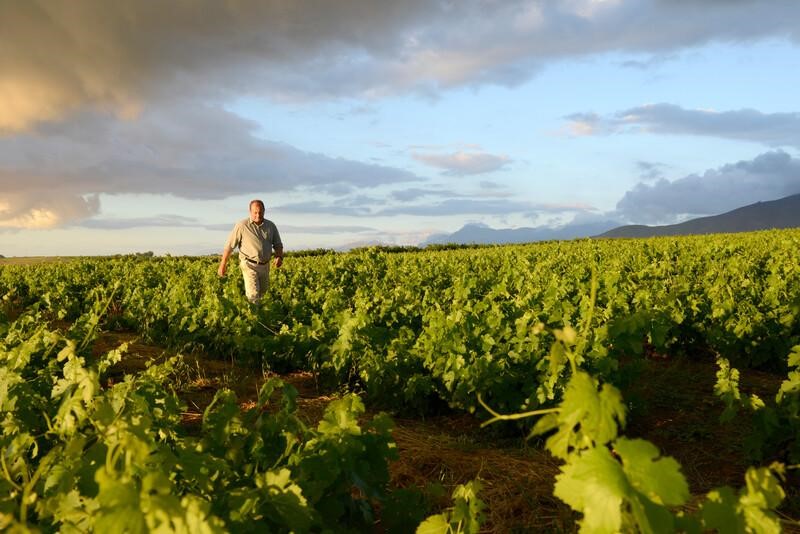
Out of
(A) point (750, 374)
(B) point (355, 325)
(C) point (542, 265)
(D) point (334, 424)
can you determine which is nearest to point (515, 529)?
(D) point (334, 424)

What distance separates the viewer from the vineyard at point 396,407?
1689mm

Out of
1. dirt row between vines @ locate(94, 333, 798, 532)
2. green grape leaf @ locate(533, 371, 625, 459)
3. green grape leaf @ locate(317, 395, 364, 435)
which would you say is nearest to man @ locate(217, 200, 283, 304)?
dirt row between vines @ locate(94, 333, 798, 532)

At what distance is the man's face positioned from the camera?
10.3 meters

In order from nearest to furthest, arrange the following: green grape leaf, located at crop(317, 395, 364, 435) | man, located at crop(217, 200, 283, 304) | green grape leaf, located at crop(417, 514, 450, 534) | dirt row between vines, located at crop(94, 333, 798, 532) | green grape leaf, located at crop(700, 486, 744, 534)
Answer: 1. green grape leaf, located at crop(700, 486, 744, 534)
2. green grape leaf, located at crop(417, 514, 450, 534)
3. green grape leaf, located at crop(317, 395, 364, 435)
4. dirt row between vines, located at crop(94, 333, 798, 532)
5. man, located at crop(217, 200, 283, 304)

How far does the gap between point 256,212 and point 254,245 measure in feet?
1.83

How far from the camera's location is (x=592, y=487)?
161cm

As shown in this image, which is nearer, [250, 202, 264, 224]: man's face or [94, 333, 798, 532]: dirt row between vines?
[94, 333, 798, 532]: dirt row between vines

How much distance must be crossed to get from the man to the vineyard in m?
0.50

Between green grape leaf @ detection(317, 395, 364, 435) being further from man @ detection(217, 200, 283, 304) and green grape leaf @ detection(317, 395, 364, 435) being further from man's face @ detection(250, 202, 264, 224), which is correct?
man's face @ detection(250, 202, 264, 224)

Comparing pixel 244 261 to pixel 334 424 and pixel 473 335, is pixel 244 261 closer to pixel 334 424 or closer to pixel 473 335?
pixel 473 335

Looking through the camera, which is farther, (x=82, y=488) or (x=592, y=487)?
(x=82, y=488)

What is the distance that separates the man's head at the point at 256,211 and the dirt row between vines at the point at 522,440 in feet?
8.29

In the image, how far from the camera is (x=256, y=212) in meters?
10.3

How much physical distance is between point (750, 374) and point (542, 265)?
22.2 feet
